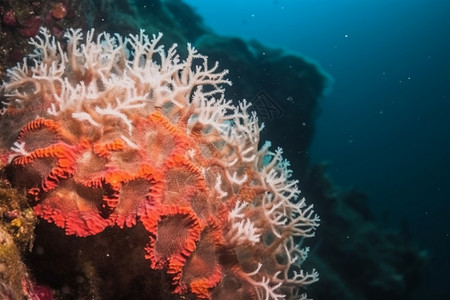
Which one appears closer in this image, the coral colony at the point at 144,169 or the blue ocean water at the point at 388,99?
the coral colony at the point at 144,169

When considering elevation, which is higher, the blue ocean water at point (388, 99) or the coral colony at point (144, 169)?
the blue ocean water at point (388, 99)

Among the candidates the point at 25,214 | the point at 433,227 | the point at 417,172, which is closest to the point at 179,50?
the point at 25,214

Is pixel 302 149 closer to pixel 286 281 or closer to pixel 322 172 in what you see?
pixel 322 172

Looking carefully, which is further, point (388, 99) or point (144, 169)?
point (388, 99)

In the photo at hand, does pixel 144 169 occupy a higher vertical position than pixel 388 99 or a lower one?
lower
